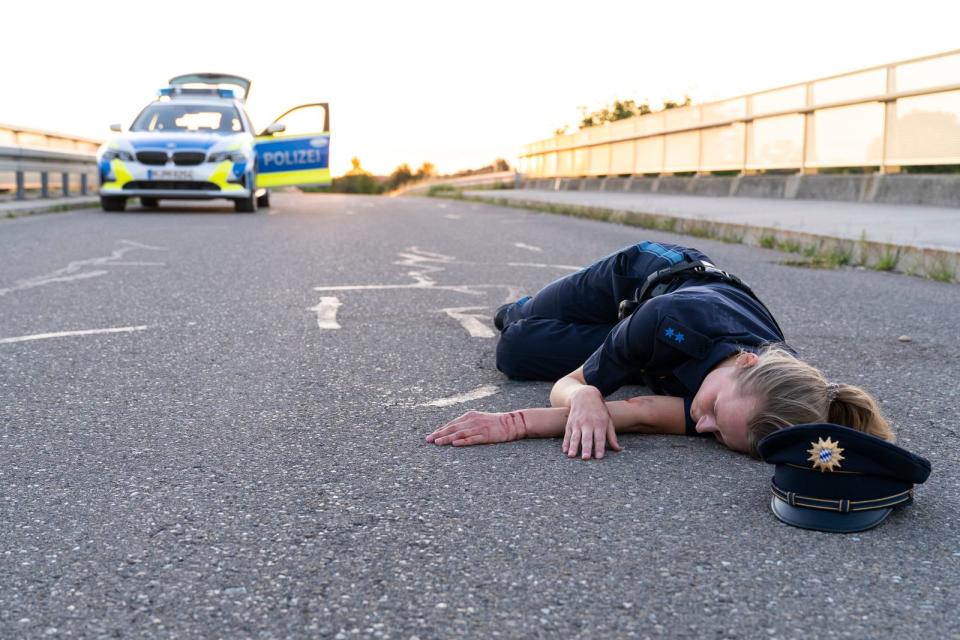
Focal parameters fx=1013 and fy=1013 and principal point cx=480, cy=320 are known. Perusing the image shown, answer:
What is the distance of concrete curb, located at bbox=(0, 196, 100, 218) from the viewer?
545 inches

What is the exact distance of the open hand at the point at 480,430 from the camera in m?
3.13

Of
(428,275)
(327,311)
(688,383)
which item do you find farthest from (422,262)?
(688,383)

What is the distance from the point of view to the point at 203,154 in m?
14.6

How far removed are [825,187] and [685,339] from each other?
499 inches

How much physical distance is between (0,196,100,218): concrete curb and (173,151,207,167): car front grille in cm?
213

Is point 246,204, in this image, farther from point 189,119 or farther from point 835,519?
point 835,519

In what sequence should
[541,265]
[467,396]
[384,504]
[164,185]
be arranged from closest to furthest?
[384,504] < [467,396] < [541,265] < [164,185]

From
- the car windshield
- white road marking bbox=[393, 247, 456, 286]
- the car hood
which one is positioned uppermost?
the car windshield

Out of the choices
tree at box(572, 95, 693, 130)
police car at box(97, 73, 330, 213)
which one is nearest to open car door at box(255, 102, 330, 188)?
police car at box(97, 73, 330, 213)

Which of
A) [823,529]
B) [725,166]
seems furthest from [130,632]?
[725,166]

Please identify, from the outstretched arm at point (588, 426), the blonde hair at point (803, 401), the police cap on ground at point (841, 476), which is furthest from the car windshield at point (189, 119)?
the police cap on ground at point (841, 476)

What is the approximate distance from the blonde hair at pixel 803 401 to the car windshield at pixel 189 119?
45.2 ft

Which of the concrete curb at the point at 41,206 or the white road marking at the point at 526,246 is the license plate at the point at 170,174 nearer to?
the concrete curb at the point at 41,206

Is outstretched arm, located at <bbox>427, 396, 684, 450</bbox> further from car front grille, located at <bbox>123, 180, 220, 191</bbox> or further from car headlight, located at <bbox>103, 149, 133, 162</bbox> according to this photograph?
A: car headlight, located at <bbox>103, 149, 133, 162</bbox>
